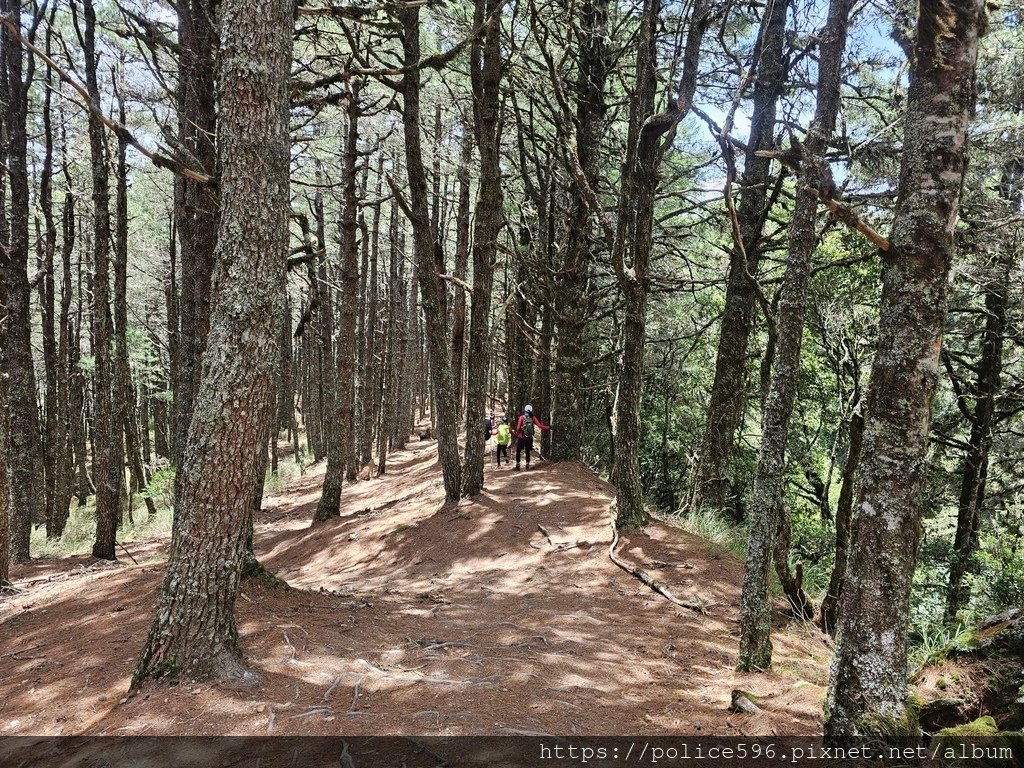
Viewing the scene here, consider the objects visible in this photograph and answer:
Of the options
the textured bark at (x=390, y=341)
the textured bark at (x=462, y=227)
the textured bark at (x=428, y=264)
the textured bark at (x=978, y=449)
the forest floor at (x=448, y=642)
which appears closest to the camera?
the forest floor at (x=448, y=642)

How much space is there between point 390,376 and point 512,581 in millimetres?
14594

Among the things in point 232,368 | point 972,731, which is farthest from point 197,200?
point 972,731

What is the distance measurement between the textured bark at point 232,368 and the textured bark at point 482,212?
6.37 meters

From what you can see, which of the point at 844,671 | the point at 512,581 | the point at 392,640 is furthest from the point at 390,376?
the point at 844,671

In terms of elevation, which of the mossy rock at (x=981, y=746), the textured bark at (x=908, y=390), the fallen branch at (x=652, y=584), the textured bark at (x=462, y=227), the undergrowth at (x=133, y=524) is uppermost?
the textured bark at (x=462, y=227)

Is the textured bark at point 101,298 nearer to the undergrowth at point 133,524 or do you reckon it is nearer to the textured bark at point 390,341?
the undergrowth at point 133,524

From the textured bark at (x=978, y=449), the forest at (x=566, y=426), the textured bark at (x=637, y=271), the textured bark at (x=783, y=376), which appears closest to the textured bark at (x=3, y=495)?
the forest at (x=566, y=426)

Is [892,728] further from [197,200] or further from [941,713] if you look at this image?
[197,200]

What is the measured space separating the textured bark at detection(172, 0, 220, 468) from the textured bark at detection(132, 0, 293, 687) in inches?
123

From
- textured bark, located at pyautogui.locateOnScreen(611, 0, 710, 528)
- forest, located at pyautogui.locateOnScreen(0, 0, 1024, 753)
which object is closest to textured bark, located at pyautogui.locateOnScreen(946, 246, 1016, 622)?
forest, located at pyautogui.locateOnScreen(0, 0, 1024, 753)

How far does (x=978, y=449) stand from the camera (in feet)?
39.4

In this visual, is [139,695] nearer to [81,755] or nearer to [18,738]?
[81,755]

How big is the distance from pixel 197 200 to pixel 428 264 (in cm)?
409

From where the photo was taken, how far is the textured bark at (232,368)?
14.3 ft
